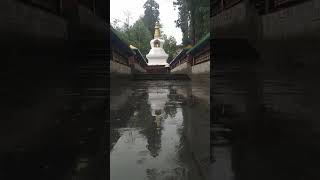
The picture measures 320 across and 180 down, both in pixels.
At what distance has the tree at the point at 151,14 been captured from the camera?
76.2 m

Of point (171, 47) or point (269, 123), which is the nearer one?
point (269, 123)

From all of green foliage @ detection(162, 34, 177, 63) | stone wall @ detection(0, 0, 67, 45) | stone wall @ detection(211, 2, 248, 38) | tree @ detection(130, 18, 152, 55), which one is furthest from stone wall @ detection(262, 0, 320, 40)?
tree @ detection(130, 18, 152, 55)

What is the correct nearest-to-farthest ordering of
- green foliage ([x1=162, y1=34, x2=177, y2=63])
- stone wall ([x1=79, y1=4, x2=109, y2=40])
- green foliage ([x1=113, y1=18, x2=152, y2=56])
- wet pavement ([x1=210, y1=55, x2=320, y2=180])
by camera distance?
stone wall ([x1=79, y1=4, x2=109, y2=40]), wet pavement ([x1=210, y1=55, x2=320, y2=180]), green foliage ([x1=113, y1=18, x2=152, y2=56]), green foliage ([x1=162, y1=34, x2=177, y2=63])

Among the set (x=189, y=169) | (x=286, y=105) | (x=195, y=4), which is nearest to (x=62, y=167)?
(x=189, y=169)

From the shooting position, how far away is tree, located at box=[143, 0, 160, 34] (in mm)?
76162

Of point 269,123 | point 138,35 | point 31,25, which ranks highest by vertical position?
point 138,35

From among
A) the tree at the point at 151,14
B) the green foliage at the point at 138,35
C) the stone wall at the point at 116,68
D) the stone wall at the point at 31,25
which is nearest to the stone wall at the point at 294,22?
the stone wall at the point at 31,25

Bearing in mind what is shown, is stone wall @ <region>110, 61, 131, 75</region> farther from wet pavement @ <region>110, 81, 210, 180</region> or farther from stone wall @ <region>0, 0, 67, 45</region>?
stone wall @ <region>0, 0, 67, 45</region>

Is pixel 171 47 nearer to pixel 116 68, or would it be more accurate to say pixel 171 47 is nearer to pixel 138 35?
pixel 138 35

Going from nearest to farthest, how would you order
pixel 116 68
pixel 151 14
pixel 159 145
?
pixel 159 145 < pixel 116 68 < pixel 151 14

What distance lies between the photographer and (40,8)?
87.8 inches

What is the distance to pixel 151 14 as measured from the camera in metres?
77.3

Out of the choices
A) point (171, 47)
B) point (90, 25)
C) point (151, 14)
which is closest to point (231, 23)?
point (90, 25)

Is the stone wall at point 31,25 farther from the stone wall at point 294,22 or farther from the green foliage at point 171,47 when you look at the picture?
the green foliage at point 171,47
